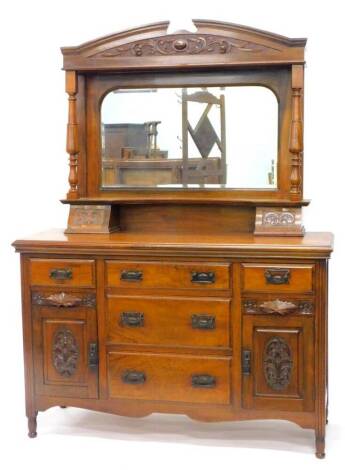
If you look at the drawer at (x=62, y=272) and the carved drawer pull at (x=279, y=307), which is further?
the drawer at (x=62, y=272)

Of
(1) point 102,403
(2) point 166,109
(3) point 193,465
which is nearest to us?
(3) point 193,465

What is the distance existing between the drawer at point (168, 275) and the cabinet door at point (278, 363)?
0.24 m

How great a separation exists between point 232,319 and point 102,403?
30.5 inches

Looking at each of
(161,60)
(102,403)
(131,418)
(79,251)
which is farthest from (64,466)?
(161,60)

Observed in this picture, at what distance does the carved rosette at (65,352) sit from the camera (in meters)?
3.80

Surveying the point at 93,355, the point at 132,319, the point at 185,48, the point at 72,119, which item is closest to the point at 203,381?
the point at 132,319

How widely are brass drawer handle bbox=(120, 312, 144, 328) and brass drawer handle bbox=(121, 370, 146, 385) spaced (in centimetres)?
23

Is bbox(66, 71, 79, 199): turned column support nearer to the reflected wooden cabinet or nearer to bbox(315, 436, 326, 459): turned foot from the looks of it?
the reflected wooden cabinet

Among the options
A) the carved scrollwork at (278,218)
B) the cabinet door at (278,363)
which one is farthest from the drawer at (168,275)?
the carved scrollwork at (278,218)

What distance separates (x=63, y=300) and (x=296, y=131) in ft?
4.62

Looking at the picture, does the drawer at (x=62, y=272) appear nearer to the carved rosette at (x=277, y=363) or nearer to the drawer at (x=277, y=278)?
the drawer at (x=277, y=278)

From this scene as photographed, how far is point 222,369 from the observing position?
3637 millimetres

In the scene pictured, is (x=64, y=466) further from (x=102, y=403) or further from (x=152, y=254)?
(x=152, y=254)

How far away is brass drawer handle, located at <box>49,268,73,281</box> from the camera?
3752 millimetres
